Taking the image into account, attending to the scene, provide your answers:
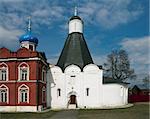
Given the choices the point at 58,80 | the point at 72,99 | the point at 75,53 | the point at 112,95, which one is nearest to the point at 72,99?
the point at 72,99

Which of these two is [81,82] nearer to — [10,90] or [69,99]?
[69,99]

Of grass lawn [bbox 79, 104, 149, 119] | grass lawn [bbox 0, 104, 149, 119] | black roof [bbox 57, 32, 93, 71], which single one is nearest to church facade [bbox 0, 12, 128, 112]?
black roof [bbox 57, 32, 93, 71]

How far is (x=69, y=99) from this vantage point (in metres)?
34.0

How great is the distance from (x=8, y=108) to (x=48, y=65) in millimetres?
7999

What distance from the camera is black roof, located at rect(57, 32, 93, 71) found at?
1398 inches

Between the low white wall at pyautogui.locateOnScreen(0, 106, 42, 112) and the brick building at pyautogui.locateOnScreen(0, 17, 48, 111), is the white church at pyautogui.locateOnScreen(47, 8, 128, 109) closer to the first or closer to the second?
the brick building at pyautogui.locateOnScreen(0, 17, 48, 111)

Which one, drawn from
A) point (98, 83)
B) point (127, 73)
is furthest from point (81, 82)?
point (127, 73)

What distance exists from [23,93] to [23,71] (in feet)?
7.68

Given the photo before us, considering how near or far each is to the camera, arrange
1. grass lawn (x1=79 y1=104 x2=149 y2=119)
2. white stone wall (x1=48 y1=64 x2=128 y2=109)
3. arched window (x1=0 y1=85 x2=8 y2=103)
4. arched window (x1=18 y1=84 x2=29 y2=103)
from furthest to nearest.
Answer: white stone wall (x1=48 y1=64 x2=128 y2=109), arched window (x1=0 y1=85 x2=8 y2=103), arched window (x1=18 y1=84 x2=29 y2=103), grass lawn (x1=79 y1=104 x2=149 y2=119)

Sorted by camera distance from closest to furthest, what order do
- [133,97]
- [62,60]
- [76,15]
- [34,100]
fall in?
[34,100], [62,60], [76,15], [133,97]

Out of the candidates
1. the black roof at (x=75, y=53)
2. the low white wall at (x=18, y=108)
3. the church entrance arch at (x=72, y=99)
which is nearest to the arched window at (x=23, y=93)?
the low white wall at (x=18, y=108)

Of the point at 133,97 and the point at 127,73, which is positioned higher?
the point at 127,73

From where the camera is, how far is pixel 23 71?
3019cm

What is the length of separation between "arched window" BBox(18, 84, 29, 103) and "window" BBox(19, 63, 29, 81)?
0.86m
